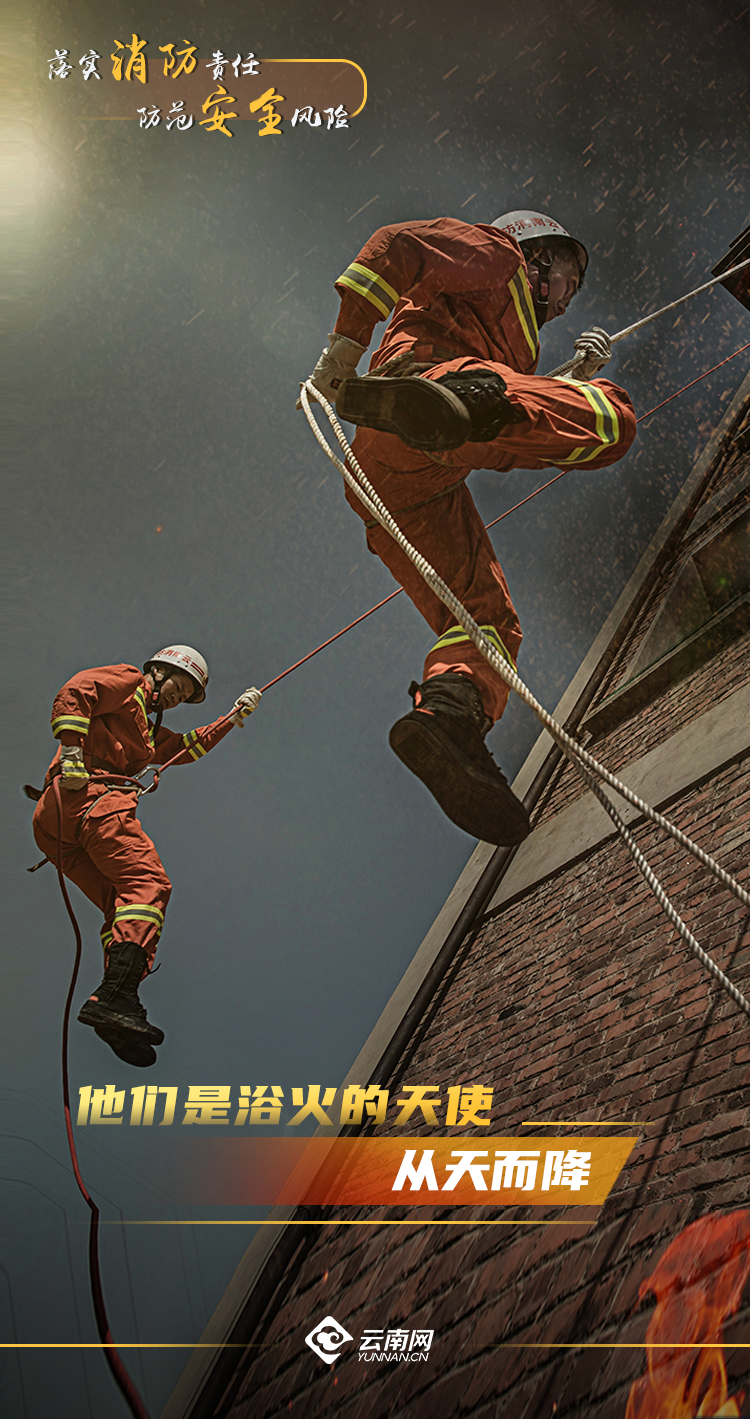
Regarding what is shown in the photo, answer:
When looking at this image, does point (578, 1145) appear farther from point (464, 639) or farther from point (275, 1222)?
point (464, 639)

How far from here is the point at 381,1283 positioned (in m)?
1.82

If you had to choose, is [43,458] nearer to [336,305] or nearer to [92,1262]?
[336,305]

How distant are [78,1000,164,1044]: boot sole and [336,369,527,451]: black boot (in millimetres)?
1361

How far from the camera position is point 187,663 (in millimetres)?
2510

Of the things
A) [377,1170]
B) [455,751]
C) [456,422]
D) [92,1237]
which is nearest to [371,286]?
[456,422]

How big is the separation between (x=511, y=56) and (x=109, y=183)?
4.61 ft

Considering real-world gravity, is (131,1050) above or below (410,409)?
below

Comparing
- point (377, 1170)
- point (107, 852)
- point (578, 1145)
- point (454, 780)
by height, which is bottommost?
point (578, 1145)

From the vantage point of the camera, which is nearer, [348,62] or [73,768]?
[73,768]

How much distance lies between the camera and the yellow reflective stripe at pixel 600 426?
5.68 feet

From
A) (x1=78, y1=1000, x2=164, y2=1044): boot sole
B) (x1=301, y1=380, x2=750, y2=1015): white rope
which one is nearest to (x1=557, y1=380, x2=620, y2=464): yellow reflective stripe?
(x1=301, y1=380, x2=750, y2=1015): white rope

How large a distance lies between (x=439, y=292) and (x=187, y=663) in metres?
1.20

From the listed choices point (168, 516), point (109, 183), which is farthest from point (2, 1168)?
point (109, 183)

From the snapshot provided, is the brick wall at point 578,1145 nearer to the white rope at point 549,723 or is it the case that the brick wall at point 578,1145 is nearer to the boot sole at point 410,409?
the white rope at point 549,723
